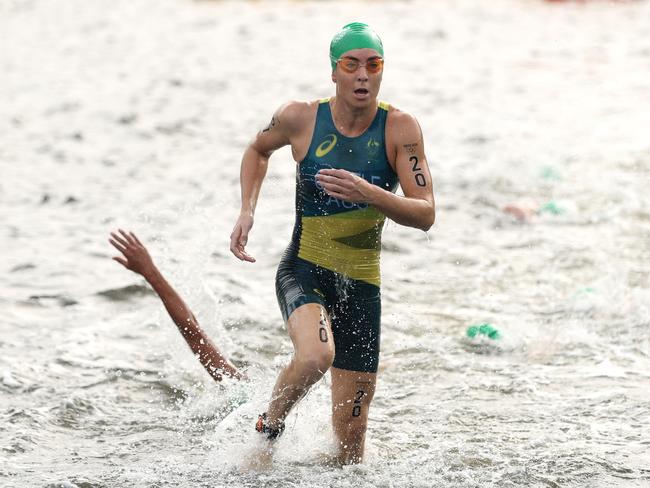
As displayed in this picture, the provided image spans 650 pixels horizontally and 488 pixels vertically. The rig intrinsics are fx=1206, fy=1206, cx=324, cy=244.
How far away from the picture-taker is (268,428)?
6156mm

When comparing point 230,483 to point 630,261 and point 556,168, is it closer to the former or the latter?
point 630,261

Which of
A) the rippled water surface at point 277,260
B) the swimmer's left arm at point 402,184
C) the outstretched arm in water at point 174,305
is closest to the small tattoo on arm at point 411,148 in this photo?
the swimmer's left arm at point 402,184

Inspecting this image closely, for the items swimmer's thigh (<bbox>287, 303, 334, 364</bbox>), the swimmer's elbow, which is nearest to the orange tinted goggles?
the swimmer's elbow

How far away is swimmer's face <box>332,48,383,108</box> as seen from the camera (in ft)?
19.4

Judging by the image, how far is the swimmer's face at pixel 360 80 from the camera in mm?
5926

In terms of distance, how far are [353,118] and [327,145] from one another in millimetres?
190

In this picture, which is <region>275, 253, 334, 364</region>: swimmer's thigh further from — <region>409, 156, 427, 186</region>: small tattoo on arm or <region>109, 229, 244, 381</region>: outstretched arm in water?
<region>109, 229, 244, 381</region>: outstretched arm in water

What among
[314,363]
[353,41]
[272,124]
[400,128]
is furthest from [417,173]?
[314,363]

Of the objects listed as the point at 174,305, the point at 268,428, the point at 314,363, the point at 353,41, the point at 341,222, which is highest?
the point at 353,41

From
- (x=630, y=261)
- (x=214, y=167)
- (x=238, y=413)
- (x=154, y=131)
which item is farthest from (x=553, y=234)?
(x=154, y=131)

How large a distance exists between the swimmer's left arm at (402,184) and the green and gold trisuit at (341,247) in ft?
0.27

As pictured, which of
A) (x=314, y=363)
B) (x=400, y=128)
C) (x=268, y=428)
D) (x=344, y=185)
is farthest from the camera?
(x=268, y=428)

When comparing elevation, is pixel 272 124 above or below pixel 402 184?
above

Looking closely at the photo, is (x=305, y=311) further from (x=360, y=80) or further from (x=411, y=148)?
(x=360, y=80)
